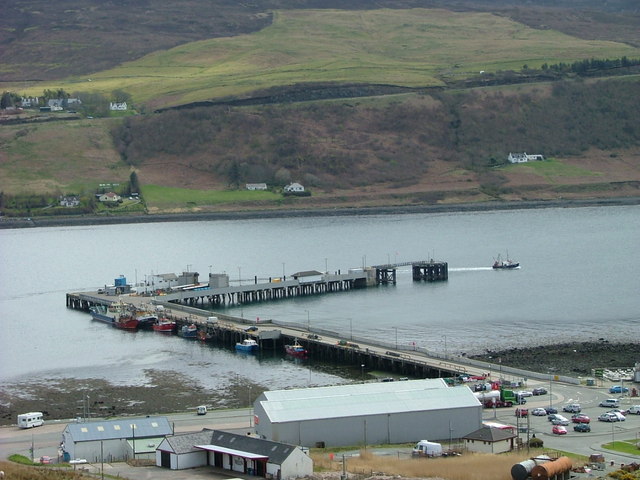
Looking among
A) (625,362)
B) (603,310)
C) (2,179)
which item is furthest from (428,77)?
(625,362)

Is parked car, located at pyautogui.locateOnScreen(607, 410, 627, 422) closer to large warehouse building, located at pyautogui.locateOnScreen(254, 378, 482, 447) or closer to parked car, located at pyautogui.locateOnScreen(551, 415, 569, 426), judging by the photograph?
parked car, located at pyautogui.locateOnScreen(551, 415, 569, 426)

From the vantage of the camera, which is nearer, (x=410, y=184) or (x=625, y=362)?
(x=625, y=362)

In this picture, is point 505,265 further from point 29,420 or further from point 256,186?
point 256,186

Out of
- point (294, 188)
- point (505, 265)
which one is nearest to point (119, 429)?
point (505, 265)

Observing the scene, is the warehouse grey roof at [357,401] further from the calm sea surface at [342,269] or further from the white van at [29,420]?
the calm sea surface at [342,269]

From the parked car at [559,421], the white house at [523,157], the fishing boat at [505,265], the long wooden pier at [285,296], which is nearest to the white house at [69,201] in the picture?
the white house at [523,157]

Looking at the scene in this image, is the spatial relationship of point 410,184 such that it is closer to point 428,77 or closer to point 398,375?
point 428,77

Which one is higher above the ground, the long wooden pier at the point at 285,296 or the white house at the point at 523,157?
the white house at the point at 523,157
